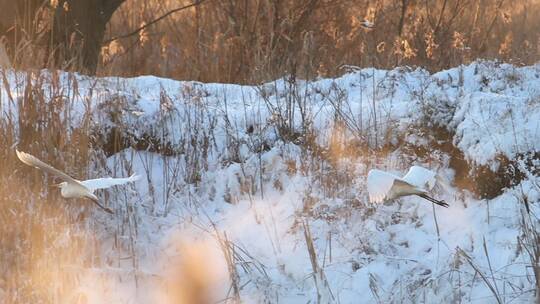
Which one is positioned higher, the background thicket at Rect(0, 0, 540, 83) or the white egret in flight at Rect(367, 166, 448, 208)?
the background thicket at Rect(0, 0, 540, 83)

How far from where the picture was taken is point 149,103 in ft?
14.7

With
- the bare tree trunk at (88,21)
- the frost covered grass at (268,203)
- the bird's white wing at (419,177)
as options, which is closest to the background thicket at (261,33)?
the bare tree trunk at (88,21)

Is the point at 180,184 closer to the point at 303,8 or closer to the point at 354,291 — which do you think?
the point at 354,291

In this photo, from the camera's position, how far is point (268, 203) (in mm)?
3754

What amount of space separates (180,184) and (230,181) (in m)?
0.28

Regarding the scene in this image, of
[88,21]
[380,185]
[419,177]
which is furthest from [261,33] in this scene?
[380,185]

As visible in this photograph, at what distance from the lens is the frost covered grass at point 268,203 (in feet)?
10.3

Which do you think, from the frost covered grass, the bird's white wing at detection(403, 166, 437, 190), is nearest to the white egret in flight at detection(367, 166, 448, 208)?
the bird's white wing at detection(403, 166, 437, 190)

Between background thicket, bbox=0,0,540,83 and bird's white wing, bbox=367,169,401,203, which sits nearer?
bird's white wing, bbox=367,169,401,203

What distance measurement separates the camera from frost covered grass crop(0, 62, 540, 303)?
10.3 ft

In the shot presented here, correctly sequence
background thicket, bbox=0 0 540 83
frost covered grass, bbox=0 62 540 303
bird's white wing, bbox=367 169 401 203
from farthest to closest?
1. background thicket, bbox=0 0 540 83
2. frost covered grass, bbox=0 62 540 303
3. bird's white wing, bbox=367 169 401 203

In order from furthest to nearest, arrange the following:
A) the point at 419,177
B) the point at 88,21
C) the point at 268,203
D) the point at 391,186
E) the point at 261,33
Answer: the point at 261,33 < the point at 88,21 < the point at 268,203 < the point at 419,177 < the point at 391,186

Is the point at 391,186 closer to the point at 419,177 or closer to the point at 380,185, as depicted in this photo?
the point at 380,185

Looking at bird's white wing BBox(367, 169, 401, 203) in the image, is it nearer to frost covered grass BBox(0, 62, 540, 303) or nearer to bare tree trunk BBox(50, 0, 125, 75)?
frost covered grass BBox(0, 62, 540, 303)
